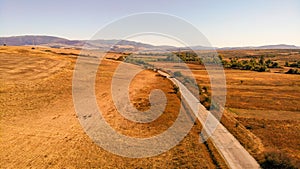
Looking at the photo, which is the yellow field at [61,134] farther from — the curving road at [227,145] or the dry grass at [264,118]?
the dry grass at [264,118]

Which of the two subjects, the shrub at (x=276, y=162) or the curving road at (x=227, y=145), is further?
the curving road at (x=227, y=145)

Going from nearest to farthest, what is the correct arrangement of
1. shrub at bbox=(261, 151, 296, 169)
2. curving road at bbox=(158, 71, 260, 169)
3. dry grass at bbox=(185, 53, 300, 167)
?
shrub at bbox=(261, 151, 296, 169) < curving road at bbox=(158, 71, 260, 169) < dry grass at bbox=(185, 53, 300, 167)

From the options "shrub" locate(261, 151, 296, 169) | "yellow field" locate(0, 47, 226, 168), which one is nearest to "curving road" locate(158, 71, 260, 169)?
"shrub" locate(261, 151, 296, 169)

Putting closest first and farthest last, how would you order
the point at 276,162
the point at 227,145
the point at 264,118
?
the point at 276,162, the point at 227,145, the point at 264,118

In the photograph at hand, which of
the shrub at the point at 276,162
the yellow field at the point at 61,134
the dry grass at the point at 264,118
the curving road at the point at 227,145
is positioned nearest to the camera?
the shrub at the point at 276,162

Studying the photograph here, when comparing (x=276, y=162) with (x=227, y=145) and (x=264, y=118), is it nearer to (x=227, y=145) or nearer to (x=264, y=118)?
(x=227, y=145)

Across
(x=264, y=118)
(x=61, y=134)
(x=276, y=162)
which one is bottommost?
(x=264, y=118)

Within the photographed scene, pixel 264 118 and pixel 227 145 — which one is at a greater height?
pixel 227 145

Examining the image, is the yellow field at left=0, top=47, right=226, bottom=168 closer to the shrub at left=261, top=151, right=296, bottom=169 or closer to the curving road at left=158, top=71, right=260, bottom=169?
the curving road at left=158, top=71, right=260, bottom=169

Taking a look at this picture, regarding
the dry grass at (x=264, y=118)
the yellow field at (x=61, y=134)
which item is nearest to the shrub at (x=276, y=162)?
the dry grass at (x=264, y=118)

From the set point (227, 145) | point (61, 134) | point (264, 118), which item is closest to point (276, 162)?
point (227, 145)

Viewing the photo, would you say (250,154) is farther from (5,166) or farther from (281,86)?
(281,86)

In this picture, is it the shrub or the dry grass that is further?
the dry grass

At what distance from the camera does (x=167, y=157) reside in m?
22.1
